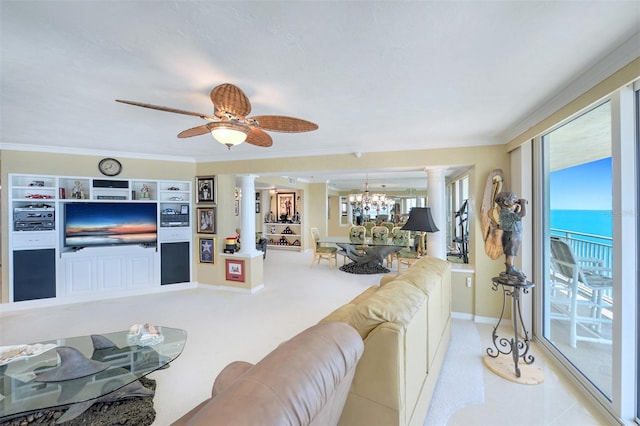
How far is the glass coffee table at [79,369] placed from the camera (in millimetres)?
1606

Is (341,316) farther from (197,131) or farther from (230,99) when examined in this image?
(197,131)

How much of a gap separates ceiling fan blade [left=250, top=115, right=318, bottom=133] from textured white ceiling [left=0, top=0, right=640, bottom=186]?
0.92ft

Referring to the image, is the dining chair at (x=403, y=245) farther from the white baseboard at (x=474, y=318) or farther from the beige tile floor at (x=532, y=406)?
the beige tile floor at (x=532, y=406)

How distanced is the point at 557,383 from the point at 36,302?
21.1ft

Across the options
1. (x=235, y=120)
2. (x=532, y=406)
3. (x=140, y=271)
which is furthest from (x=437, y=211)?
(x=140, y=271)

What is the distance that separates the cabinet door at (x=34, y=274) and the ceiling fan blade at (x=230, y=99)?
4226 millimetres

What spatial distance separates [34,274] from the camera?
12.7 feet

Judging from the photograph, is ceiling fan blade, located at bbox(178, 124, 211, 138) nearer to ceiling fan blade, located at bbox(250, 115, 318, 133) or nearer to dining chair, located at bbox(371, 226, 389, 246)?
ceiling fan blade, located at bbox(250, 115, 318, 133)

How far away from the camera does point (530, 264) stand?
9.52ft

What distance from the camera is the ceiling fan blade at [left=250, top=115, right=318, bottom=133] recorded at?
6.05ft

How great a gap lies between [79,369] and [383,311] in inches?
85.1

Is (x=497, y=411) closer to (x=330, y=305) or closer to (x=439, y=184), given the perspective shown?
(x=330, y=305)

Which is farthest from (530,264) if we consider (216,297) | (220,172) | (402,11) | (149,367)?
(220,172)

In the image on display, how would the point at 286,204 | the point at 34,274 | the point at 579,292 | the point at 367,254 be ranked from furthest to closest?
the point at 286,204, the point at 367,254, the point at 34,274, the point at 579,292
